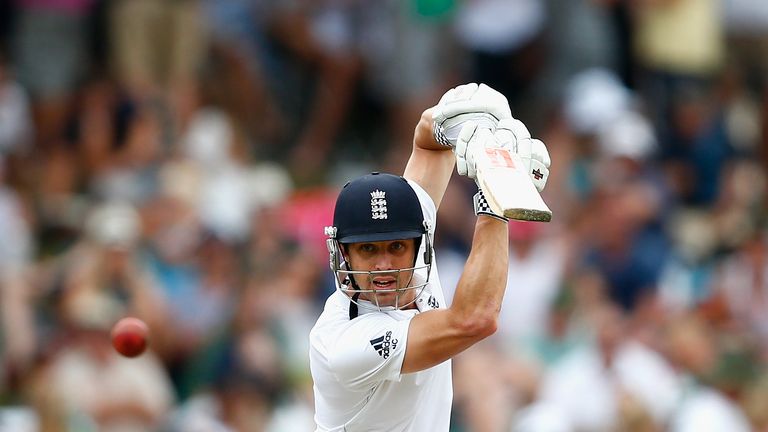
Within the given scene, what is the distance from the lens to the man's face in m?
5.81

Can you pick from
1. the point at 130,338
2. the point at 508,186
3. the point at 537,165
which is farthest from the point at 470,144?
the point at 130,338

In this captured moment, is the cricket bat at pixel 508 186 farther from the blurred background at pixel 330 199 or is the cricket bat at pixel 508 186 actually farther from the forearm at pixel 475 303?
the blurred background at pixel 330 199

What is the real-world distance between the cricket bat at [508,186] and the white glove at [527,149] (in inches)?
2.4

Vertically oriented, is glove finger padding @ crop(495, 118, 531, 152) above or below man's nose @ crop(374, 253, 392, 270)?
above

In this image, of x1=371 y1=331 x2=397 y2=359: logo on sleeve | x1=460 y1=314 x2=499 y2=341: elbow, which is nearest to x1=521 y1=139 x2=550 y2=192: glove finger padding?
x1=460 y1=314 x2=499 y2=341: elbow

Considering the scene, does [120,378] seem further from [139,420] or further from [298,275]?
[298,275]

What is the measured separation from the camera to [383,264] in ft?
19.0

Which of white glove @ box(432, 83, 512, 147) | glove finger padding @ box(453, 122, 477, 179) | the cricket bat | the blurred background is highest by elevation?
white glove @ box(432, 83, 512, 147)

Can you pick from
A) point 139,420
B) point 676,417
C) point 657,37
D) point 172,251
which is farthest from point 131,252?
point 657,37

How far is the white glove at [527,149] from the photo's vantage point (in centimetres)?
561

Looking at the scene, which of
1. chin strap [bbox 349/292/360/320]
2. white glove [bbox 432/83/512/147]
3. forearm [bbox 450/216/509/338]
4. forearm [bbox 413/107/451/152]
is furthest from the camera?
forearm [bbox 413/107/451/152]

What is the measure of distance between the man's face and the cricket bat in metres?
0.51

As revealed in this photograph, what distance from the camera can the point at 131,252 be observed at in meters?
11.0

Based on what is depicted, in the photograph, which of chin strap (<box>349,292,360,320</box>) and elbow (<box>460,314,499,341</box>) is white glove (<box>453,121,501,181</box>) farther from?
chin strap (<box>349,292,360,320</box>)
